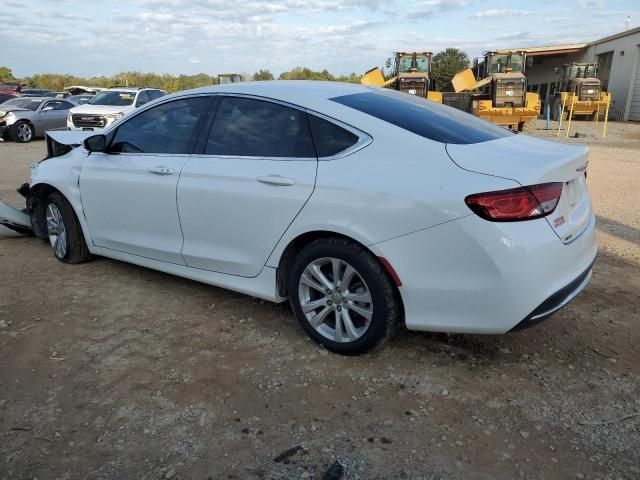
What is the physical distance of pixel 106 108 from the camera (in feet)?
51.3

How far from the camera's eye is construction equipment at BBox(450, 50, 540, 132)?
811 inches

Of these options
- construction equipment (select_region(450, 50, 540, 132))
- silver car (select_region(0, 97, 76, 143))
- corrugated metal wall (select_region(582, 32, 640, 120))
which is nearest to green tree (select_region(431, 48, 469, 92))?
corrugated metal wall (select_region(582, 32, 640, 120))

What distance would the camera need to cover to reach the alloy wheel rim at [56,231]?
504cm

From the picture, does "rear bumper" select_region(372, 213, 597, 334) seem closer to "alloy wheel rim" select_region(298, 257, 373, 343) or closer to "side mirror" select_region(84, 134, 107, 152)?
"alloy wheel rim" select_region(298, 257, 373, 343)

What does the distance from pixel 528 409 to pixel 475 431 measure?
37 cm

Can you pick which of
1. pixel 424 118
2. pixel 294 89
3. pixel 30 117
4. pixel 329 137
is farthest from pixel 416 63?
pixel 329 137

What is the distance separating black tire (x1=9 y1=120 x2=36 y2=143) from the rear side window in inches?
693

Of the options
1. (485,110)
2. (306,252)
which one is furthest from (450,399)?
(485,110)

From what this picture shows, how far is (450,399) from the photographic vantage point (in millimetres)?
2941

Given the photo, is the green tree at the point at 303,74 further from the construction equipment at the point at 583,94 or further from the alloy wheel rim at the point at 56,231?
the alloy wheel rim at the point at 56,231

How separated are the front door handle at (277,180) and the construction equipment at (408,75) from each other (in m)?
20.0

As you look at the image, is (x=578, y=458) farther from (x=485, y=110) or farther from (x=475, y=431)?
(x=485, y=110)

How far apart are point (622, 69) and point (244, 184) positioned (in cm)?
3437

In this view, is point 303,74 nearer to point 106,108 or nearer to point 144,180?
point 106,108
